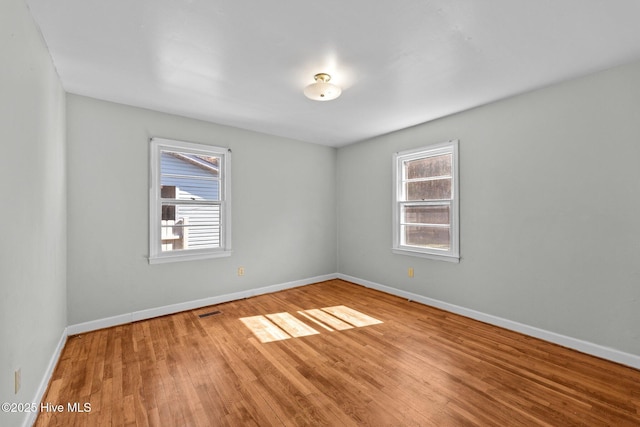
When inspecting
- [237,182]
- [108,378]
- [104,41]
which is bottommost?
[108,378]

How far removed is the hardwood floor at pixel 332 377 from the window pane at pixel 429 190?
63.6 inches

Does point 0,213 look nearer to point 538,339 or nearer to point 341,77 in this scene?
point 341,77

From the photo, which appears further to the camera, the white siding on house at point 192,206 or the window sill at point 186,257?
the white siding on house at point 192,206

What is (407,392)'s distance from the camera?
6.49 ft

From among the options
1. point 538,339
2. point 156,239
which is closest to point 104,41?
point 156,239

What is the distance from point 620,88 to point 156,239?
16.1 feet

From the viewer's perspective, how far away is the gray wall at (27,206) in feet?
4.53

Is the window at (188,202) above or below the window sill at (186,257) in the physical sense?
above

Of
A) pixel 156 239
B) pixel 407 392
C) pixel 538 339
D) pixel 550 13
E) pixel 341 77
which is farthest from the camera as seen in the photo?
pixel 156 239

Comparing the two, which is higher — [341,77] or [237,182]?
[341,77]

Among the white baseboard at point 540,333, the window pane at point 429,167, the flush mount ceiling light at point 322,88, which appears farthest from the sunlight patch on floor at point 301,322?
the flush mount ceiling light at point 322,88

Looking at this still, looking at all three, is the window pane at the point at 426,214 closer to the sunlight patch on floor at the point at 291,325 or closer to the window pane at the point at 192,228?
the sunlight patch on floor at the point at 291,325

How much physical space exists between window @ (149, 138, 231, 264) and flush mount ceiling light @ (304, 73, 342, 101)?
6.24 feet

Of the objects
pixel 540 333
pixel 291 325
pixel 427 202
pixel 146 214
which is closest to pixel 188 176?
pixel 146 214
